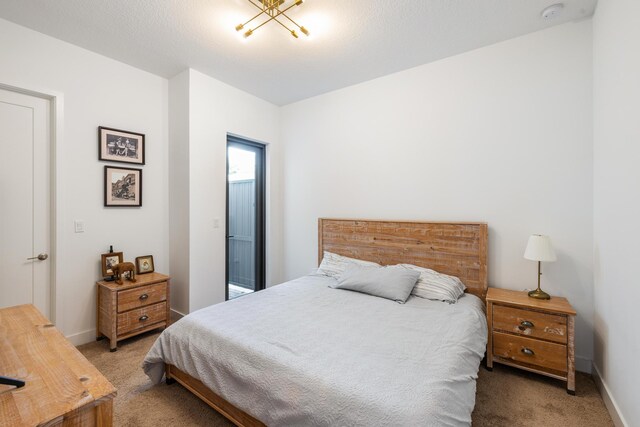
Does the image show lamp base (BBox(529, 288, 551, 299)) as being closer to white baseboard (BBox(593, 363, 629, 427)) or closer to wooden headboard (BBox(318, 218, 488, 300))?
wooden headboard (BBox(318, 218, 488, 300))

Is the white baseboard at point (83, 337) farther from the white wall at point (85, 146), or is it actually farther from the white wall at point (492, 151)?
the white wall at point (492, 151)

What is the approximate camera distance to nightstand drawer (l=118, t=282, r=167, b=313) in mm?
2643

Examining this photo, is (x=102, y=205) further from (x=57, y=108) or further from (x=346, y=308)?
(x=346, y=308)

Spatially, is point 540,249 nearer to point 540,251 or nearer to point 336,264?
point 540,251

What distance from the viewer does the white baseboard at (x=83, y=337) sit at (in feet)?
8.78

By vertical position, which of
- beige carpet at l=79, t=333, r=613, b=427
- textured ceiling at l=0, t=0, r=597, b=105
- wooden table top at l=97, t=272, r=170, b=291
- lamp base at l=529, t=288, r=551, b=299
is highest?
textured ceiling at l=0, t=0, r=597, b=105

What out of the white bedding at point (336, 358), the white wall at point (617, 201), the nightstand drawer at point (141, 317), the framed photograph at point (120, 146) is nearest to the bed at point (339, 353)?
the white bedding at point (336, 358)

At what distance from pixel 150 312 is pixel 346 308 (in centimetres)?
195

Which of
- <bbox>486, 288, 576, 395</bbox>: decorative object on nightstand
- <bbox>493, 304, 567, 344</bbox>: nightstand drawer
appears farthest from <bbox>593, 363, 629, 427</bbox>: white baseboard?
<bbox>493, 304, 567, 344</bbox>: nightstand drawer

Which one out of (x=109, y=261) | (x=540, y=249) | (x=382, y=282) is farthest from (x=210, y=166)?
(x=540, y=249)

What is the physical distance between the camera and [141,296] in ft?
9.06

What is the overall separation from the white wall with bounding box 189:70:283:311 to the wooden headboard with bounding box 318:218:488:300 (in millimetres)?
1242

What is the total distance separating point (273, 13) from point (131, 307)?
2798mm

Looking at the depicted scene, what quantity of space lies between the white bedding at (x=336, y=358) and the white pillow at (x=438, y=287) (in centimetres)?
8
